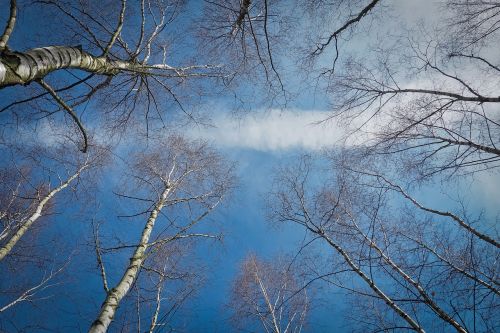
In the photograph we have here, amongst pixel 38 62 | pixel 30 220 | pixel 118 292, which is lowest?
pixel 118 292

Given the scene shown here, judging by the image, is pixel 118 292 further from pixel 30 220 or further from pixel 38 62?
pixel 30 220

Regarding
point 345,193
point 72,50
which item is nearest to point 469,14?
point 345,193

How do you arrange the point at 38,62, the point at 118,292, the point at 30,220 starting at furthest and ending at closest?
1. the point at 30,220
2. the point at 118,292
3. the point at 38,62

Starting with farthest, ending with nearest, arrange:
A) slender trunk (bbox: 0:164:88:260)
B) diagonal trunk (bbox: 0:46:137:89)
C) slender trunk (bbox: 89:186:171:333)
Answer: slender trunk (bbox: 0:164:88:260), slender trunk (bbox: 89:186:171:333), diagonal trunk (bbox: 0:46:137:89)

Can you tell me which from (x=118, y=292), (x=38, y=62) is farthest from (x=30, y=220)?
(x=38, y=62)

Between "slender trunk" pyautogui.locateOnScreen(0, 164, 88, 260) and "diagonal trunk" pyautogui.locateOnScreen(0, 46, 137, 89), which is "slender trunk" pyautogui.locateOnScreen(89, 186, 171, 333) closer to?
"diagonal trunk" pyautogui.locateOnScreen(0, 46, 137, 89)

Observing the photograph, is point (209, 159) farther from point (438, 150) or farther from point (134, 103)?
point (438, 150)

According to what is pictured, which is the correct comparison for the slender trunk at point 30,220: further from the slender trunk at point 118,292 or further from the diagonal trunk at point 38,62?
the diagonal trunk at point 38,62

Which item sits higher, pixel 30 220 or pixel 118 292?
pixel 30 220

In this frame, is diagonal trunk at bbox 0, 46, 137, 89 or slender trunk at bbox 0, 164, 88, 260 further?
slender trunk at bbox 0, 164, 88, 260

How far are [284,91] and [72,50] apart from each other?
2.90 metres

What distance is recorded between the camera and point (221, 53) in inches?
201

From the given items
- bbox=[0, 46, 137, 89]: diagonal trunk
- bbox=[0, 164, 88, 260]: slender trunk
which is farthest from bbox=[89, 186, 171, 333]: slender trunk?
bbox=[0, 164, 88, 260]: slender trunk

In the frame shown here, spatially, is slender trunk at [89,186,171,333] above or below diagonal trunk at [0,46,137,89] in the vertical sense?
below
